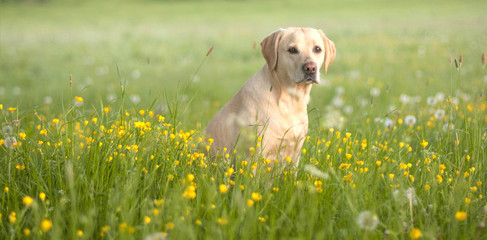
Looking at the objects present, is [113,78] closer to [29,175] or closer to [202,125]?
[202,125]

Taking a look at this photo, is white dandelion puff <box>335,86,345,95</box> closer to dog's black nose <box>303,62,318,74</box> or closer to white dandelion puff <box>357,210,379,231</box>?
dog's black nose <box>303,62,318,74</box>

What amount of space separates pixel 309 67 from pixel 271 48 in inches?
14.6

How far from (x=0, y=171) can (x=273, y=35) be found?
214cm

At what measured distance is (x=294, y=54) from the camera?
10.7 ft

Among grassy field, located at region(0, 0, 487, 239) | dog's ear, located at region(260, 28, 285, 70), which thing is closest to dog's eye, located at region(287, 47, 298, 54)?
dog's ear, located at region(260, 28, 285, 70)

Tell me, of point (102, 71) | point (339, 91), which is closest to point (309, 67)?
point (339, 91)

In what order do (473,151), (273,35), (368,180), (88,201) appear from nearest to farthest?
(88,201) < (368,180) < (473,151) < (273,35)

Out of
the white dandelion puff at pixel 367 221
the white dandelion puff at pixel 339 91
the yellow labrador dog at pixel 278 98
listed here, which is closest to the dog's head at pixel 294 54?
the yellow labrador dog at pixel 278 98

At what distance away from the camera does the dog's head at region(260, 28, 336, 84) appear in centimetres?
317

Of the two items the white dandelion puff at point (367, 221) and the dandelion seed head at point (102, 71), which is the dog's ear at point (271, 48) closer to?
the white dandelion puff at point (367, 221)

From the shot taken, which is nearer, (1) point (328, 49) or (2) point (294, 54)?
(2) point (294, 54)

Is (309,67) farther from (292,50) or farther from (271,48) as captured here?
(271,48)

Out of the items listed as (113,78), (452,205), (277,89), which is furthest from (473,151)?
(113,78)

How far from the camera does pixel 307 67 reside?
10.2 ft
